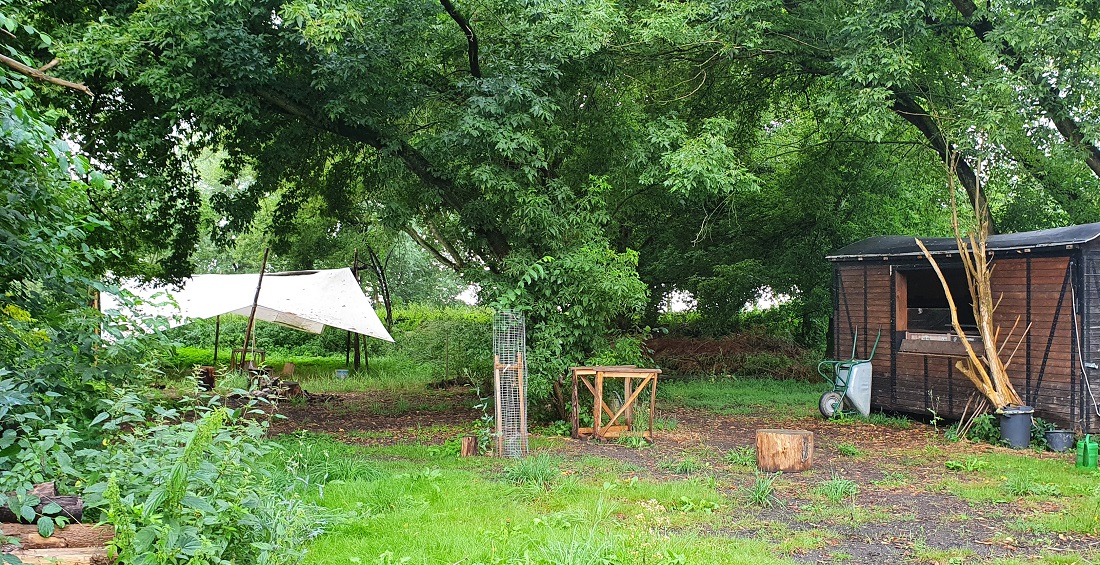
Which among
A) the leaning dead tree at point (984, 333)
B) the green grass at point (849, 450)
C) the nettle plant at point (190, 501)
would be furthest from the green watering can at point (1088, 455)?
the nettle plant at point (190, 501)

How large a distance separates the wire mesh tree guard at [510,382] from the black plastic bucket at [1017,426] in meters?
5.62

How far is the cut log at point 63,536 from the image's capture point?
376cm

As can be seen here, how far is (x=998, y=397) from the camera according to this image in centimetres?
964

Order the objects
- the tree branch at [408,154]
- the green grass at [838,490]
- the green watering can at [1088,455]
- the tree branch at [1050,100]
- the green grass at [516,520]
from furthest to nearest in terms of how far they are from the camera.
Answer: the tree branch at [408,154] < the tree branch at [1050,100] < the green watering can at [1088,455] < the green grass at [838,490] < the green grass at [516,520]

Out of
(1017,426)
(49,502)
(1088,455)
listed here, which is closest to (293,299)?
(49,502)

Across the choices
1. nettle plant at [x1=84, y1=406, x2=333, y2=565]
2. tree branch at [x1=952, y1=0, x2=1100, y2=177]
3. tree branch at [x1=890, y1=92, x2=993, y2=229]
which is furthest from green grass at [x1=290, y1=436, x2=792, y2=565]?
tree branch at [x1=890, y1=92, x2=993, y2=229]

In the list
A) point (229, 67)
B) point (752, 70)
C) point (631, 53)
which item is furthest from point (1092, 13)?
point (229, 67)

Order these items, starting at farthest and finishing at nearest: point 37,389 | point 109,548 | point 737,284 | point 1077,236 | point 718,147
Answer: point 737,284
point 718,147
point 1077,236
point 37,389
point 109,548

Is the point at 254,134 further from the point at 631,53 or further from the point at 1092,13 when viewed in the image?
the point at 1092,13

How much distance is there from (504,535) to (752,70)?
393 inches

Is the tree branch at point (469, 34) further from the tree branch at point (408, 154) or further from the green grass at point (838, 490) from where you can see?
the green grass at point (838, 490)

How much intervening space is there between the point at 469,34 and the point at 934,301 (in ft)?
29.0

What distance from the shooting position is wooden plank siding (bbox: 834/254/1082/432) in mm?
9602

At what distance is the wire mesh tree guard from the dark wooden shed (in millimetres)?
5517
